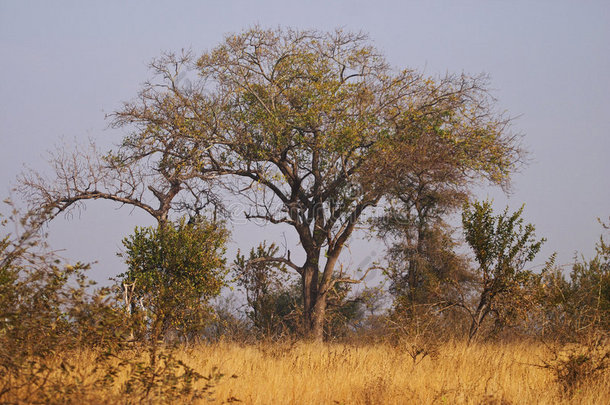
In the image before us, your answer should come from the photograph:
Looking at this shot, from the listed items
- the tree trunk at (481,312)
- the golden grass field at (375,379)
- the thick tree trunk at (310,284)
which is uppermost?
the thick tree trunk at (310,284)

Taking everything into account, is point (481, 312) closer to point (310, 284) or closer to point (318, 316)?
point (318, 316)

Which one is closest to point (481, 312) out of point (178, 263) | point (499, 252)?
point (499, 252)

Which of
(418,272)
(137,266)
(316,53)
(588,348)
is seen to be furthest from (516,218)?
(137,266)

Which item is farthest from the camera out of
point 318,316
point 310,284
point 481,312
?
point 310,284

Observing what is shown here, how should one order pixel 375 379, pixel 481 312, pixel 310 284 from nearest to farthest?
pixel 375 379
pixel 481 312
pixel 310 284

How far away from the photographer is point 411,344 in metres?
11.6

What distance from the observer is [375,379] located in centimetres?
956

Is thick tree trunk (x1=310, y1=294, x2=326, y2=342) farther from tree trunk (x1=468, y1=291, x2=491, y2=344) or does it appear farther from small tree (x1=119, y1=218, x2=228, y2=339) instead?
tree trunk (x1=468, y1=291, x2=491, y2=344)

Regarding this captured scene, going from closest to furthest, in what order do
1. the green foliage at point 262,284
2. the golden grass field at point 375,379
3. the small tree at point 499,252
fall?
the golden grass field at point 375,379
the small tree at point 499,252
the green foliage at point 262,284

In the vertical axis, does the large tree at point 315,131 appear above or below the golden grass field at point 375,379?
above

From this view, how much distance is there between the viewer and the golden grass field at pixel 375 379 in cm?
841

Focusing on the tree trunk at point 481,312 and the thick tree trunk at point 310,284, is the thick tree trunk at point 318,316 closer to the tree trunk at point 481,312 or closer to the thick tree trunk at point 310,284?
the thick tree trunk at point 310,284

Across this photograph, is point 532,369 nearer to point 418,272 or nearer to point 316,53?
point 418,272

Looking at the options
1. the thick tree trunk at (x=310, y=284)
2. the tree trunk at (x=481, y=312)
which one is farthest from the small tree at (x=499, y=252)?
the thick tree trunk at (x=310, y=284)
